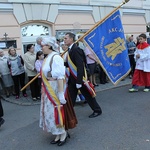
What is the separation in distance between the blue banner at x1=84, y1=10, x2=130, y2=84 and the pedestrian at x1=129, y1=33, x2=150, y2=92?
195 cm

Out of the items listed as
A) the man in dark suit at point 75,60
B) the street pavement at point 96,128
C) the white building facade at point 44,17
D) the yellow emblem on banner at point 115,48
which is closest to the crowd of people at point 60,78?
the man in dark suit at point 75,60

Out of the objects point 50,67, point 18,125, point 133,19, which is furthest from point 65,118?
point 133,19

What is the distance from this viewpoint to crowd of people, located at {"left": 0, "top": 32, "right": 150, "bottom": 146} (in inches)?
154

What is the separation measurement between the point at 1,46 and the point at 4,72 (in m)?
1.21

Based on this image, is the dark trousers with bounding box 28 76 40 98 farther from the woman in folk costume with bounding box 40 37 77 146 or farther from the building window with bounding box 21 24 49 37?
the woman in folk costume with bounding box 40 37 77 146

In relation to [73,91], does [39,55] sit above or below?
above

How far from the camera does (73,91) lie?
5.16 meters

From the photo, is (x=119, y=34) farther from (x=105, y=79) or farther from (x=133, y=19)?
(x=133, y=19)

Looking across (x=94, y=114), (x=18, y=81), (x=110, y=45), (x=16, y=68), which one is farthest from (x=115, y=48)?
(x=18, y=81)

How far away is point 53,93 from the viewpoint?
154 inches

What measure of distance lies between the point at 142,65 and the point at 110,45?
7.82ft

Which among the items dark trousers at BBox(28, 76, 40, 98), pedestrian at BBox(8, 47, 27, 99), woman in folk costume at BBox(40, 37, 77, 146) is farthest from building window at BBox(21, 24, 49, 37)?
woman in folk costume at BBox(40, 37, 77, 146)

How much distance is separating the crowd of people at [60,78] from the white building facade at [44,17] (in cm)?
152

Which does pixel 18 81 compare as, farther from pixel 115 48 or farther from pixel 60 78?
pixel 60 78
